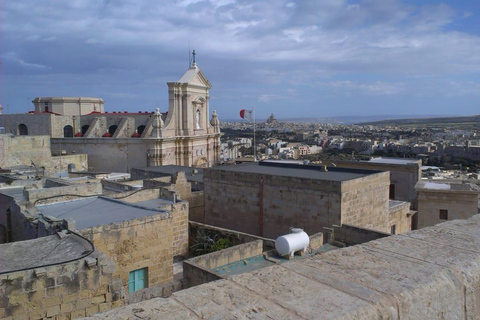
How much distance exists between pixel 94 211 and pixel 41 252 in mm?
3870

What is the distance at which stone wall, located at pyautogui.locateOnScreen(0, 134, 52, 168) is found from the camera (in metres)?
23.2

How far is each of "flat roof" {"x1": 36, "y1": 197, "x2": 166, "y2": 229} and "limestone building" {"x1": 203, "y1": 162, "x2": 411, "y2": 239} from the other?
3.89 metres

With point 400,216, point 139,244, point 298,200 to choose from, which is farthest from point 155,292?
point 400,216

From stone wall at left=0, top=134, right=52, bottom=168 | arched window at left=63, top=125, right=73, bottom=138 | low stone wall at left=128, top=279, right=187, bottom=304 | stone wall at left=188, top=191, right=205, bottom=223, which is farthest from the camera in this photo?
arched window at left=63, top=125, right=73, bottom=138

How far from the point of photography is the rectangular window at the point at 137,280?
27.8 ft

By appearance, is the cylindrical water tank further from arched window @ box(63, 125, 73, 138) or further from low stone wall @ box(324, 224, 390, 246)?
arched window @ box(63, 125, 73, 138)

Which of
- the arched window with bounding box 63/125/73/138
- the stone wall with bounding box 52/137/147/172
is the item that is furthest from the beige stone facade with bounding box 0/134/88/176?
the arched window with bounding box 63/125/73/138

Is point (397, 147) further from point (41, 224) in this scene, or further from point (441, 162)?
point (41, 224)

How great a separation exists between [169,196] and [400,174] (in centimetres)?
1190

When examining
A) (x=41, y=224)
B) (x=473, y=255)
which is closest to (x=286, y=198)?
(x=41, y=224)

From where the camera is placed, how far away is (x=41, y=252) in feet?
19.4

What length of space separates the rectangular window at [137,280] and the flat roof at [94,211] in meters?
1.14

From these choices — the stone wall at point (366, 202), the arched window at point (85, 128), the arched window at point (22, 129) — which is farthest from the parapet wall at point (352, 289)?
the arched window at point (85, 128)

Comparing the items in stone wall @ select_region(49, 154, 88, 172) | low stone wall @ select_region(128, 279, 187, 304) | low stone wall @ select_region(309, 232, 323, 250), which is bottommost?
low stone wall @ select_region(128, 279, 187, 304)
